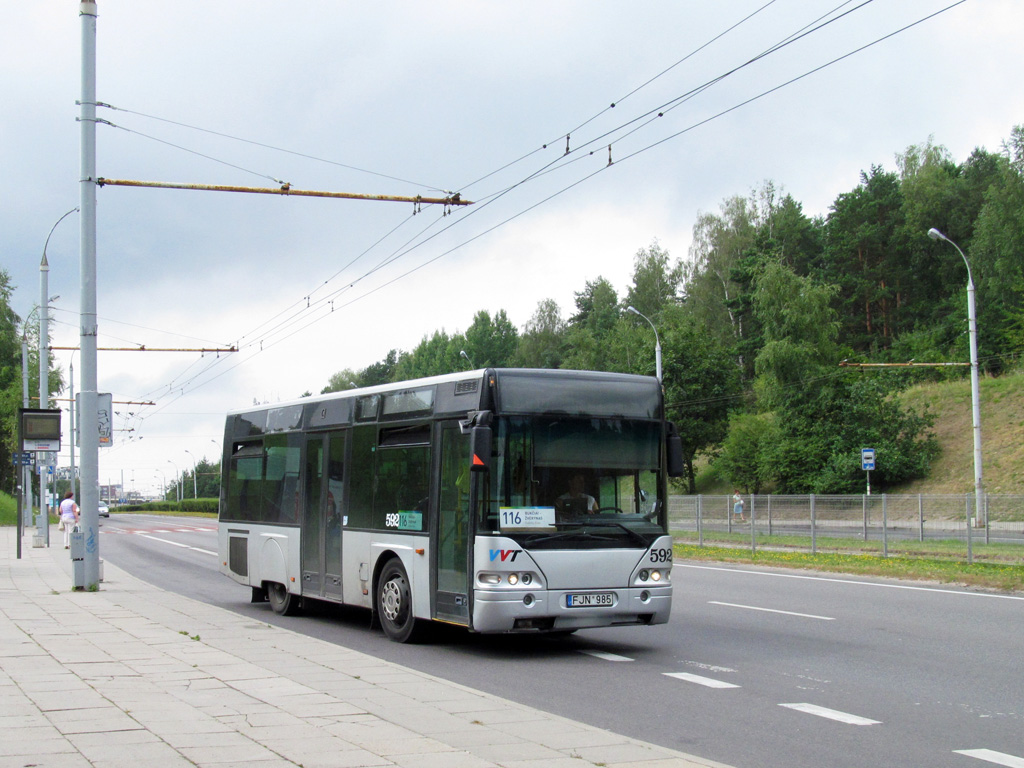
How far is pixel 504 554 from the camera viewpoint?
10695 mm

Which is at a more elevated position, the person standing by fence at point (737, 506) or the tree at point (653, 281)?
the tree at point (653, 281)

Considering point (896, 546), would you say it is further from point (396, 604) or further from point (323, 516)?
point (396, 604)

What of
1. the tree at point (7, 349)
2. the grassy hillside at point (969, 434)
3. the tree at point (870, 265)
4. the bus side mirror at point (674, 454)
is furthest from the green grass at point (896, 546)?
the tree at point (7, 349)

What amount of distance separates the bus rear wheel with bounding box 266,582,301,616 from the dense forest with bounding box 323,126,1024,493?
3903cm

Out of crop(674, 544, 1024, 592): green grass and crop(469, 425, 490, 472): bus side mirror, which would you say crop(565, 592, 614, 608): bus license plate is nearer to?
crop(469, 425, 490, 472): bus side mirror

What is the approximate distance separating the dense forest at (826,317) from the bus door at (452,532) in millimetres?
41786

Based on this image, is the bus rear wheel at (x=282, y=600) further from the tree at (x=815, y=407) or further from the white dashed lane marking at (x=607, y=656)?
the tree at (x=815, y=407)

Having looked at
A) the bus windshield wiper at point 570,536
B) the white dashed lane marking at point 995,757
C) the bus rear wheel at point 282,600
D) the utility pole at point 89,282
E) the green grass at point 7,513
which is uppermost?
the utility pole at point 89,282

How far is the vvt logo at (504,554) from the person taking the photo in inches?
421

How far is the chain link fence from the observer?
24688mm

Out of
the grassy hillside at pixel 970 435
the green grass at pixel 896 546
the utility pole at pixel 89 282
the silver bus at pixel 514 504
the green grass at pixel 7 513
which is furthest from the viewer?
the green grass at pixel 7 513

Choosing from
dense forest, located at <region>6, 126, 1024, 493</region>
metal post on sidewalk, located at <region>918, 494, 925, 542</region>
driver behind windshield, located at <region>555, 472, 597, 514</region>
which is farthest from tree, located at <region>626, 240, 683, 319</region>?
driver behind windshield, located at <region>555, 472, 597, 514</region>

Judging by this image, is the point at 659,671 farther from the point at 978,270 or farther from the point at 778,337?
the point at 978,270

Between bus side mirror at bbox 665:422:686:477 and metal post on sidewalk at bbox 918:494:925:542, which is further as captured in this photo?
metal post on sidewalk at bbox 918:494:925:542
